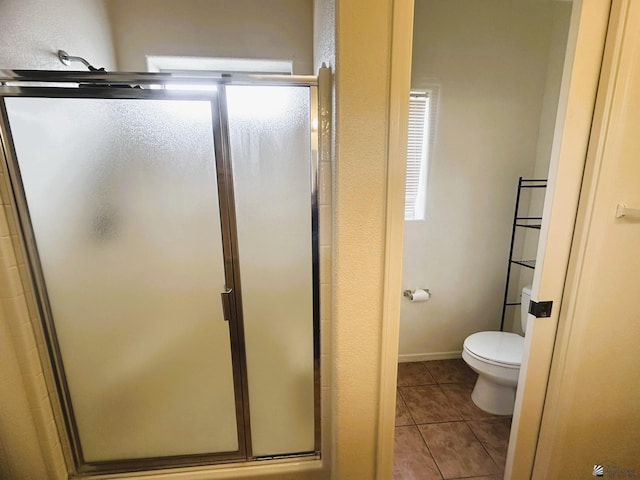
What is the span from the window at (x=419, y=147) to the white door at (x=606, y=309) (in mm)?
919

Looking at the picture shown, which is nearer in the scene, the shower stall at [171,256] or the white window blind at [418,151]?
the shower stall at [171,256]

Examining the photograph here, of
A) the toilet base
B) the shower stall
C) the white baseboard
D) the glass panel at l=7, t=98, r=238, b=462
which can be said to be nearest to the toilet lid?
the toilet base

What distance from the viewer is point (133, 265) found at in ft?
3.42

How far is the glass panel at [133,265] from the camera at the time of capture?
0.96 m

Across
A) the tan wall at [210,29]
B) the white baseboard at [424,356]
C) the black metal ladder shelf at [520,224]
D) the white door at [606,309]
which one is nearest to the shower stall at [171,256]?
the white door at [606,309]

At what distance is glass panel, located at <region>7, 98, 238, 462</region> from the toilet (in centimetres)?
138

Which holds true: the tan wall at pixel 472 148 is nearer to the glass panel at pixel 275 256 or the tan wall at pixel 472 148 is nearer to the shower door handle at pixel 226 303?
the glass panel at pixel 275 256

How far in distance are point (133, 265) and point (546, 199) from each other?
5.01 feet

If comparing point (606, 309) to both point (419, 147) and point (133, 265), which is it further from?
point (133, 265)

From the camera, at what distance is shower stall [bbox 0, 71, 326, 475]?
95 centimetres

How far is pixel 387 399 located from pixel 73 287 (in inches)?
49.9

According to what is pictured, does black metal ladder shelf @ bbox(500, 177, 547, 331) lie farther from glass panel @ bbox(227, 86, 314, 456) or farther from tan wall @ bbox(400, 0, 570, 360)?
glass panel @ bbox(227, 86, 314, 456)

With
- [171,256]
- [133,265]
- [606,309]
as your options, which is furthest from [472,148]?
[133,265]

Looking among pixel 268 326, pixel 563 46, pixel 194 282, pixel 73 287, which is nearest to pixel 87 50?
pixel 73 287
